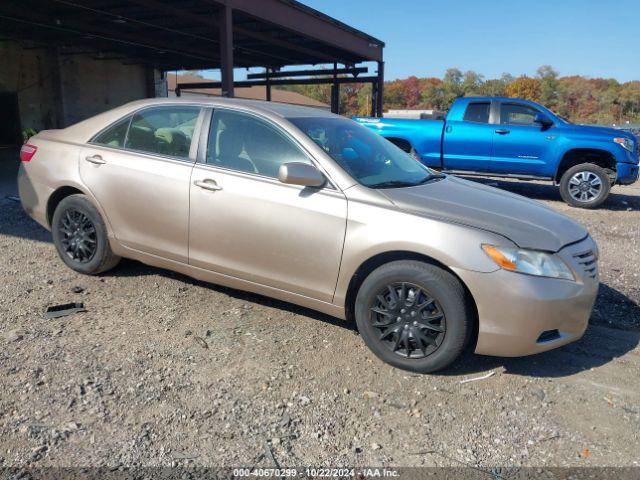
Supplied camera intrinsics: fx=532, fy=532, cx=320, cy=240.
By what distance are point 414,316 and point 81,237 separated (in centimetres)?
315

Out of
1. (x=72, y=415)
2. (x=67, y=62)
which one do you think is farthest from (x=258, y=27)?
(x=72, y=415)

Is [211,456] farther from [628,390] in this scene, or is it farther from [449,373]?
[628,390]

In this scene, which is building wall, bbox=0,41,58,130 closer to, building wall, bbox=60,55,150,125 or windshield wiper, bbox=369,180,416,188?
building wall, bbox=60,55,150,125

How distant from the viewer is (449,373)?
349cm

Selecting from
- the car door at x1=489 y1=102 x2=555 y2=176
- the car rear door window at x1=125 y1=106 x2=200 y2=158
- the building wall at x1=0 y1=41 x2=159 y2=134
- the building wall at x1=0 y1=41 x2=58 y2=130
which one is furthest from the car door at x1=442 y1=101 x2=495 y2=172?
the building wall at x1=0 y1=41 x2=58 y2=130

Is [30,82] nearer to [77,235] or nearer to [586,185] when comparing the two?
[77,235]

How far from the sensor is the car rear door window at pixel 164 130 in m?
4.29

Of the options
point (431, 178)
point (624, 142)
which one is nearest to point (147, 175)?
point (431, 178)

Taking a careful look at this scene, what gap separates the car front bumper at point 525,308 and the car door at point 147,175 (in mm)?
2241

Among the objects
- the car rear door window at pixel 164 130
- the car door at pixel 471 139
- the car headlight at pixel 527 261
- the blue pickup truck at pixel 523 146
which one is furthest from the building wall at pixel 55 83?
the car headlight at pixel 527 261

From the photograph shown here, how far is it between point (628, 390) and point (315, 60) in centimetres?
1956

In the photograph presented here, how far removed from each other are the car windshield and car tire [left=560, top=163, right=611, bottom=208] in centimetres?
617

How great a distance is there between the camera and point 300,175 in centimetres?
355

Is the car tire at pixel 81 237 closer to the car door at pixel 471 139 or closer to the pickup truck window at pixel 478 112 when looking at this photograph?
the car door at pixel 471 139
